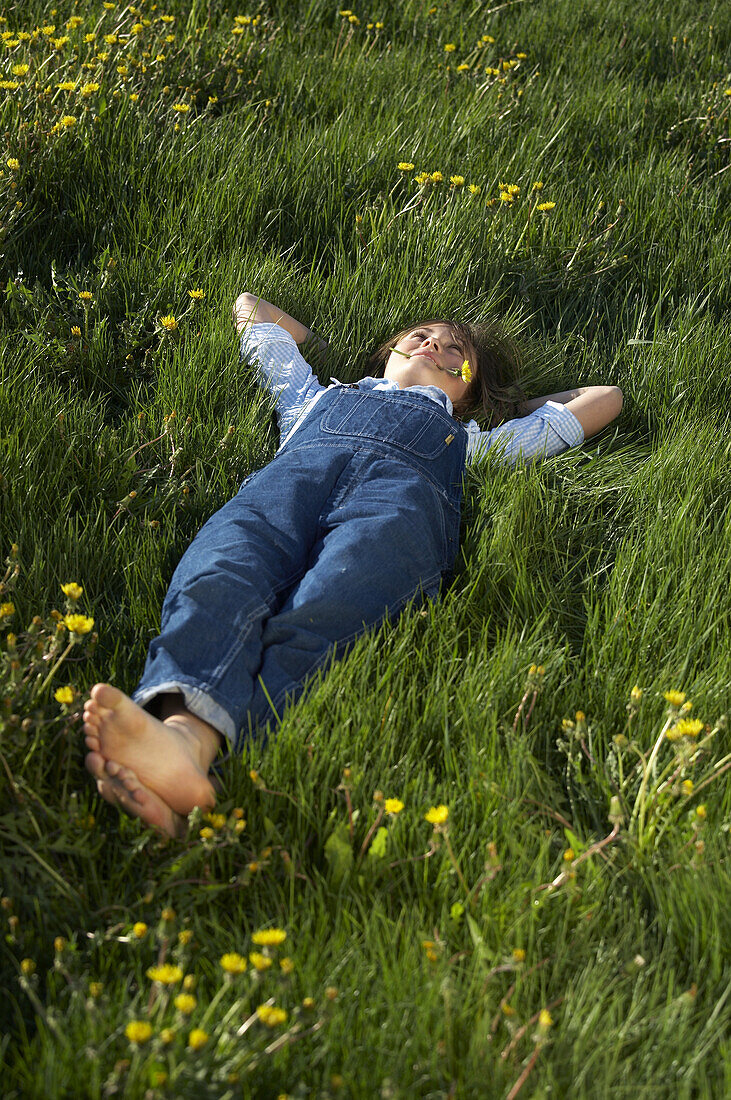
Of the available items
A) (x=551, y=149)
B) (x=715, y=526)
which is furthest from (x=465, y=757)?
(x=551, y=149)

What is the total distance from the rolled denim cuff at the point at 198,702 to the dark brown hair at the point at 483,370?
145 centimetres

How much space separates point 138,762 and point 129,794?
52mm

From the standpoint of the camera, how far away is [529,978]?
140 centimetres

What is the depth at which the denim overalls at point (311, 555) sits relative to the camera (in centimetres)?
179

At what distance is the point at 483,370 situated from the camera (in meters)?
2.96

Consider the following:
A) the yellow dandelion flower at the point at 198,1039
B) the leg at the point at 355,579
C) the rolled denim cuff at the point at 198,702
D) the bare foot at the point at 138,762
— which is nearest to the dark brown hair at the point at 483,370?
the leg at the point at 355,579

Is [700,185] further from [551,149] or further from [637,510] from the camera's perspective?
[637,510]

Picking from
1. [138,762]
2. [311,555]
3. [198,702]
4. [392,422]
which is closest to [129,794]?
[138,762]

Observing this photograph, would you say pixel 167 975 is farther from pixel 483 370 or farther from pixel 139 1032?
pixel 483 370

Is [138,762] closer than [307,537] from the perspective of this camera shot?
Yes

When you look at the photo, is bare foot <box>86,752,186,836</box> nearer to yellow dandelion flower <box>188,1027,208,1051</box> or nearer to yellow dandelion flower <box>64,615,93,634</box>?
yellow dandelion flower <box>64,615,93,634</box>

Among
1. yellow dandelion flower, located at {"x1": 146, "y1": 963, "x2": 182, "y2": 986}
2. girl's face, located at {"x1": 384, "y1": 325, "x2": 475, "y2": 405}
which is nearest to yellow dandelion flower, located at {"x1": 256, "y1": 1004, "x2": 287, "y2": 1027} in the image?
yellow dandelion flower, located at {"x1": 146, "y1": 963, "x2": 182, "y2": 986}

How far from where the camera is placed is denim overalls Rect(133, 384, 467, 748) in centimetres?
179

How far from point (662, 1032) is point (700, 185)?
3.54m
